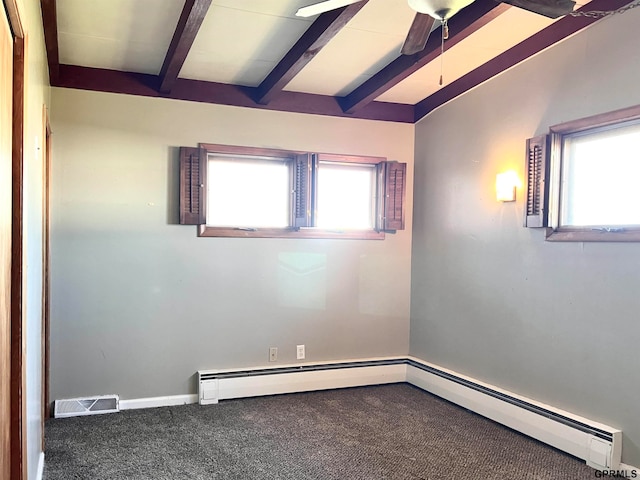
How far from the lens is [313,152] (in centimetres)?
424

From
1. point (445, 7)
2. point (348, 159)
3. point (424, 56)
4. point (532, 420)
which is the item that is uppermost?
point (424, 56)

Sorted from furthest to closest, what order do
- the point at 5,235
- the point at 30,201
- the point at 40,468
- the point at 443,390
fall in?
the point at 443,390 < the point at 40,468 < the point at 30,201 < the point at 5,235

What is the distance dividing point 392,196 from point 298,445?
7.48ft

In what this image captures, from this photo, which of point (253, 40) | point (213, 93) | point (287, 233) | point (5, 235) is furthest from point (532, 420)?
point (213, 93)

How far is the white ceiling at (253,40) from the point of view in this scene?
2.81 metres

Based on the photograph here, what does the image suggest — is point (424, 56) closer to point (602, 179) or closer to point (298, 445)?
point (602, 179)

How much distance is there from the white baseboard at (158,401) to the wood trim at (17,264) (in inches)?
81.7

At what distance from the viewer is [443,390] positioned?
13.3 ft

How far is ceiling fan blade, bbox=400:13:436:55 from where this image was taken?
226cm

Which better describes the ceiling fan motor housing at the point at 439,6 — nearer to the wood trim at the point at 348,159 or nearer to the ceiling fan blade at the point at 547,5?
the ceiling fan blade at the point at 547,5

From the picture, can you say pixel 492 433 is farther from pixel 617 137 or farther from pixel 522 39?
pixel 522 39

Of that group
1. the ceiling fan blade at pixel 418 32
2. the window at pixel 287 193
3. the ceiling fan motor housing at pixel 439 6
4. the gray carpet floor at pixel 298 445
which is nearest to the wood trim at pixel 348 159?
the window at pixel 287 193

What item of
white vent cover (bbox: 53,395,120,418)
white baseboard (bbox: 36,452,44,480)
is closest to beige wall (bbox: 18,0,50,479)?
white baseboard (bbox: 36,452,44,480)

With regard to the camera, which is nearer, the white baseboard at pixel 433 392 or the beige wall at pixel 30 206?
the beige wall at pixel 30 206
